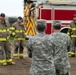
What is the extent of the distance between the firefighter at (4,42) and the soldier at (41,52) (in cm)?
595

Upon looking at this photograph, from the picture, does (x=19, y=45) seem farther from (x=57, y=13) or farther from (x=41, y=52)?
(x=41, y=52)

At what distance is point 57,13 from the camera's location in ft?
60.2

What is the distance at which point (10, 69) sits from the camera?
11.2 m

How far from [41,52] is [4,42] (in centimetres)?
616

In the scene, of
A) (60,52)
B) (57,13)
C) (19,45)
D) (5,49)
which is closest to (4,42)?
(5,49)

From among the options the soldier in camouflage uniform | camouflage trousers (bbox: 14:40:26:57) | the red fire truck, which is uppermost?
the soldier in camouflage uniform

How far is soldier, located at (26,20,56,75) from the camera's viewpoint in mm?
5734

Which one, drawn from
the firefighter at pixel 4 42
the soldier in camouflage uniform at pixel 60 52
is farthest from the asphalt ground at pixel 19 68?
the soldier in camouflage uniform at pixel 60 52

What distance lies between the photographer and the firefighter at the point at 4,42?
11.7 meters

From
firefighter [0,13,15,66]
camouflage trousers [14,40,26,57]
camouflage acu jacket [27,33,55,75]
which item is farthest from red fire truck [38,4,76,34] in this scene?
camouflage acu jacket [27,33,55,75]

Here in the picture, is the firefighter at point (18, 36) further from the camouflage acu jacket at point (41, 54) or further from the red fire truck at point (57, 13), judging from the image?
the camouflage acu jacket at point (41, 54)

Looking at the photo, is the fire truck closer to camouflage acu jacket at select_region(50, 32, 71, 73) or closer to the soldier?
camouflage acu jacket at select_region(50, 32, 71, 73)

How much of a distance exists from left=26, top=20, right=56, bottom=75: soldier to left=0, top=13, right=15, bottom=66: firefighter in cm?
595

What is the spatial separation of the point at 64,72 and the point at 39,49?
0.98 meters
